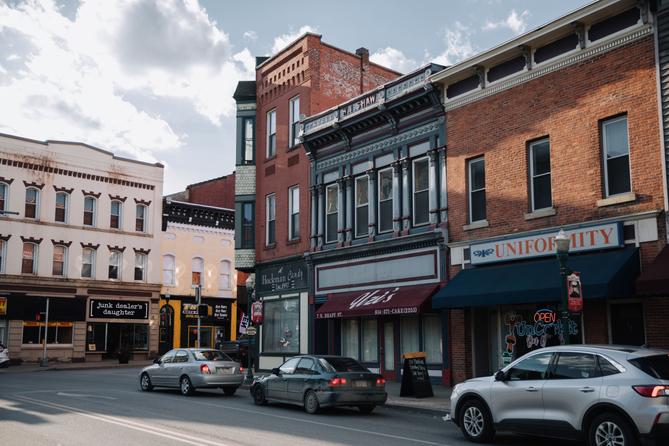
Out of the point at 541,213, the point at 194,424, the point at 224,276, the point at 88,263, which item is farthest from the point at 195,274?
the point at 194,424

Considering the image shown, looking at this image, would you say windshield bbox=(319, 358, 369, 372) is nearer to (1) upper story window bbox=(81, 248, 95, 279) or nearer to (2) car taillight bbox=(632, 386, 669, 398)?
(2) car taillight bbox=(632, 386, 669, 398)

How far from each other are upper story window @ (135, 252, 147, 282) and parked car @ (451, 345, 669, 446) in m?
40.1

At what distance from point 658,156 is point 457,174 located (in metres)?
6.68

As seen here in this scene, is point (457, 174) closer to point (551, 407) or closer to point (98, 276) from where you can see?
point (551, 407)

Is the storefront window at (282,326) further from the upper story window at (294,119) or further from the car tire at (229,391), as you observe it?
the car tire at (229,391)

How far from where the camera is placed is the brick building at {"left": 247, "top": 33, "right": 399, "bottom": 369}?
3006 centimetres

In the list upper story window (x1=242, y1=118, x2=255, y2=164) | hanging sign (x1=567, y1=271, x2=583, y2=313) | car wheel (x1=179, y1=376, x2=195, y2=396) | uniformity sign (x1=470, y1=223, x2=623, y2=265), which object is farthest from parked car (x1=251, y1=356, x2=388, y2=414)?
upper story window (x1=242, y1=118, x2=255, y2=164)

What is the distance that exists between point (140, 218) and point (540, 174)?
3588 centimetres

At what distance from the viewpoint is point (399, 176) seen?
25.1 m

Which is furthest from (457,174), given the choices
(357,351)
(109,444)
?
(109,444)

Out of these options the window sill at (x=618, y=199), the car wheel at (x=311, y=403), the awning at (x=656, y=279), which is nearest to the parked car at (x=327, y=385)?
the car wheel at (x=311, y=403)

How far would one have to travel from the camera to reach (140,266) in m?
50.4

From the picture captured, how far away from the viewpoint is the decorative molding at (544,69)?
58.7 feet

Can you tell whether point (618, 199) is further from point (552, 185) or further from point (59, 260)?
point (59, 260)
